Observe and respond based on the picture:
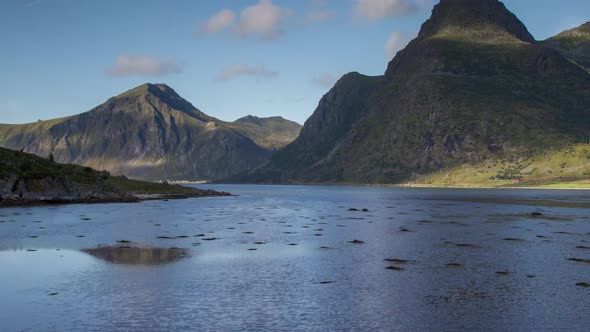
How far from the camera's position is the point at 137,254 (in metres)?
58.0

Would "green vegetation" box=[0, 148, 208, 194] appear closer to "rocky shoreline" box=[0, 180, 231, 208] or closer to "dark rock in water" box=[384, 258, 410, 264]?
"rocky shoreline" box=[0, 180, 231, 208]

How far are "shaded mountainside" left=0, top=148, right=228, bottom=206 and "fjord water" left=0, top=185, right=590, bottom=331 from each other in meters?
66.7

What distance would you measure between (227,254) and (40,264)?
1825cm

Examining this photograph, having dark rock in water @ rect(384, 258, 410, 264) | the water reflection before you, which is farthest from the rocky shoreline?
dark rock in water @ rect(384, 258, 410, 264)

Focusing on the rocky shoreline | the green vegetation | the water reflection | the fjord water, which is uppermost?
the green vegetation

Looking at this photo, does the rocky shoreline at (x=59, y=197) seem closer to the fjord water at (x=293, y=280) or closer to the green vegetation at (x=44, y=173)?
the green vegetation at (x=44, y=173)

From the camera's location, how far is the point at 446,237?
75750 mm

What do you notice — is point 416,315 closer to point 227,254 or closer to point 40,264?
point 227,254

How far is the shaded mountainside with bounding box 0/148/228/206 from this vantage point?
143 m

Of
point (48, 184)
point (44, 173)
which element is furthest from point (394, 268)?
point (48, 184)

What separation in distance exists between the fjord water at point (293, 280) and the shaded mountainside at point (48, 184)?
219 ft

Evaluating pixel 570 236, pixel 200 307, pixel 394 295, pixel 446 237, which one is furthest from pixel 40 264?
pixel 570 236

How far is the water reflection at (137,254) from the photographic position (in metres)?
53.4

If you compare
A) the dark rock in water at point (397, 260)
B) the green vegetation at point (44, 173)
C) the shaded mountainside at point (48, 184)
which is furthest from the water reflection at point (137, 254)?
the green vegetation at point (44, 173)
